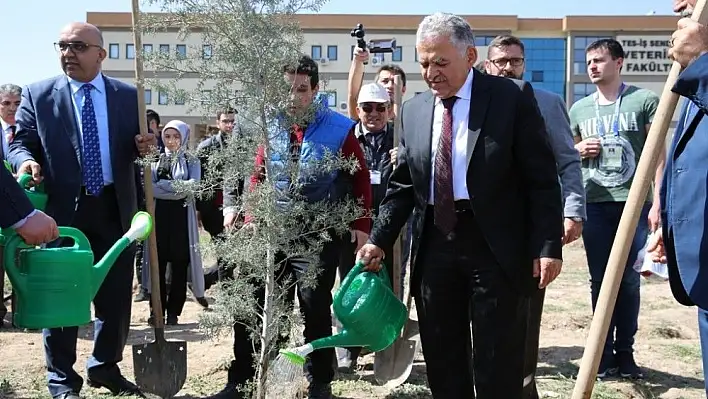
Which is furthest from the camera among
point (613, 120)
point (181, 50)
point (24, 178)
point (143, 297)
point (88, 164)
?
point (143, 297)

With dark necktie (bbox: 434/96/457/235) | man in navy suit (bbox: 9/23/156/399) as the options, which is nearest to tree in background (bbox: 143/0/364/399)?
dark necktie (bbox: 434/96/457/235)

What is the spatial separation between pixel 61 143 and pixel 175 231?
111 inches

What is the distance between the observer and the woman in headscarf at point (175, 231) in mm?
7109

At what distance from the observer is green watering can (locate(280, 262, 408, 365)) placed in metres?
3.41

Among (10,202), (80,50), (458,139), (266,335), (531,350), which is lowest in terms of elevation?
(531,350)

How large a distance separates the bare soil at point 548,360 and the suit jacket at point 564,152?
141cm

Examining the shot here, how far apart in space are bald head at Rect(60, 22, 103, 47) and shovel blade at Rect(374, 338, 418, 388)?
268 centimetres

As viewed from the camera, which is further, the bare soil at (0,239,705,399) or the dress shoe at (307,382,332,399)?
the bare soil at (0,239,705,399)

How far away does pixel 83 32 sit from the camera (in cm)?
445

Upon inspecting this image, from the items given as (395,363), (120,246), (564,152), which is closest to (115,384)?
(120,246)

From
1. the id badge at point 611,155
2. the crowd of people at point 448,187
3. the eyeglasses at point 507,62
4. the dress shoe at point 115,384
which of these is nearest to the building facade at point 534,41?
the id badge at point 611,155

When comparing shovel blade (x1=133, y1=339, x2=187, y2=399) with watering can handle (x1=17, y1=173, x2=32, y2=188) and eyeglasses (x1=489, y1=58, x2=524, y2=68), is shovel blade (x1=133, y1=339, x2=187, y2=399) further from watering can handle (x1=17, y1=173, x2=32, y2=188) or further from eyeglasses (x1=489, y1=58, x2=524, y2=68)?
eyeglasses (x1=489, y1=58, x2=524, y2=68)

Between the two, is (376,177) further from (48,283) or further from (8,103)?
(8,103)

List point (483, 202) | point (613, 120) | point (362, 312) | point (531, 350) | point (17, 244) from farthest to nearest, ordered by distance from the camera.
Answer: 1. point (613, 120)
2. point (531, 350)
3. point (17, 244)
4. point (362, 312)
5. point (483, 202)
